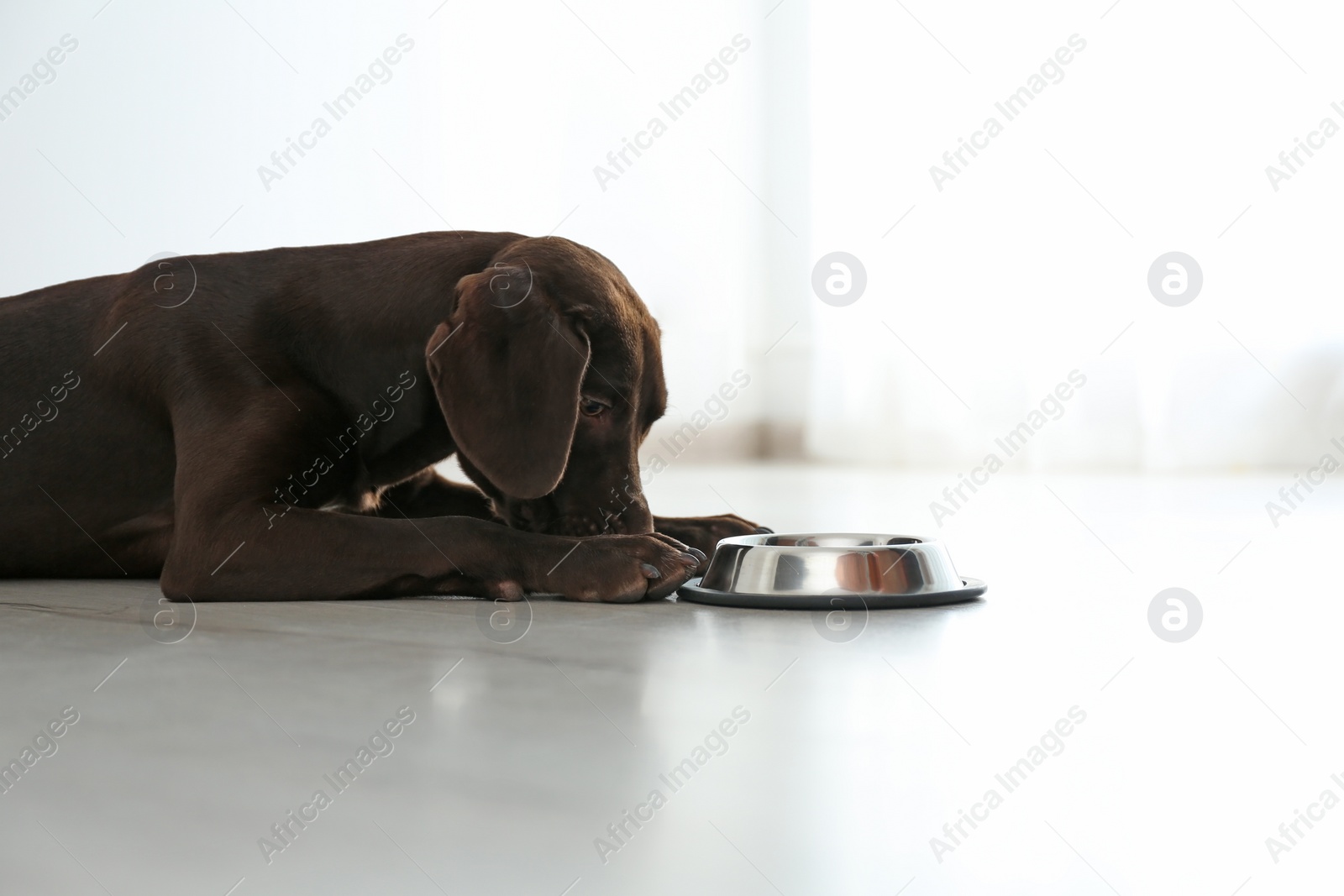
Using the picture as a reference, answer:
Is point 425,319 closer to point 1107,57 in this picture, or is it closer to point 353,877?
point 353,877

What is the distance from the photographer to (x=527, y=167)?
928 cm

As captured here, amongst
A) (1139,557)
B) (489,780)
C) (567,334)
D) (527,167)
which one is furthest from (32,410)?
(527,167)

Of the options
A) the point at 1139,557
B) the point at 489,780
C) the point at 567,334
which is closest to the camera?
the point at 489,780

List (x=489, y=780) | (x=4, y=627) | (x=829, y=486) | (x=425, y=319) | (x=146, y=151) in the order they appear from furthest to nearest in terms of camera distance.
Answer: (x=146, y=151)
(x=829, y=486)
(x=425, y=319)
(x=4, y=627)
(x=489, y=780)

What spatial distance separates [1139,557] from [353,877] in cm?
265

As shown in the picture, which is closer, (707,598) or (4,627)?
(4,627)

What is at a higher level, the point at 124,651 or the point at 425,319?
the point at 425,319

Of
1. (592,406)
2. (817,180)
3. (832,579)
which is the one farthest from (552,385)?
(817,180)

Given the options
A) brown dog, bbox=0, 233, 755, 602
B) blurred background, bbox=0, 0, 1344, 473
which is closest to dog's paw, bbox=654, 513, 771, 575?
brown dog, bbox=0, 233, 755, 602

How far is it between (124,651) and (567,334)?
3.11 ft

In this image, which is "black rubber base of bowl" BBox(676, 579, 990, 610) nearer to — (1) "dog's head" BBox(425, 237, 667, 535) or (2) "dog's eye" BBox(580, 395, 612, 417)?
(1) "dog's head" BBox(425, 237, 667, 535)

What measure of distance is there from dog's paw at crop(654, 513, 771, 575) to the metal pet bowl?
0.39 m

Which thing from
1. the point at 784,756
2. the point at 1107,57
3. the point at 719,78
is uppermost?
the point at 1107,57

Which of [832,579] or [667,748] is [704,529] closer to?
[832,579]
